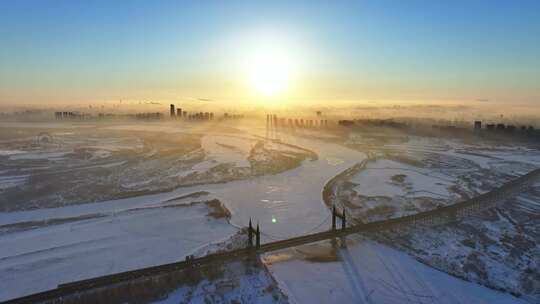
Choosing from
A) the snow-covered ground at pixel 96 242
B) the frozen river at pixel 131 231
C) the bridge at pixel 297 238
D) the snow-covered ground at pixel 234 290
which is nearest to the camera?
the bridge at pixel 297 238

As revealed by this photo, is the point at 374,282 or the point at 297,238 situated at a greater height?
the point at 297,238

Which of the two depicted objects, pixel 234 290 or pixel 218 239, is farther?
pixel 218 239

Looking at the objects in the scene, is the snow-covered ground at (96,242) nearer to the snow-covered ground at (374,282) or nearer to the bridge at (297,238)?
the bridge at (297,238)

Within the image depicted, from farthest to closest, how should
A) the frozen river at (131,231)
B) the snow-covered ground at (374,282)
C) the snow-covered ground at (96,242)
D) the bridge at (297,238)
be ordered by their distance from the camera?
the frozen river at (131,231) → the snow-covered ground at (96,242) → the snow-covered ground at (374,282) → the bridge at (297,238)

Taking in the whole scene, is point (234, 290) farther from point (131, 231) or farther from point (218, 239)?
point (131, 231)

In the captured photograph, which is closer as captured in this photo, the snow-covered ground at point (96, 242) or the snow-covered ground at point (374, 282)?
the snow-covered ground at point (374, 282)

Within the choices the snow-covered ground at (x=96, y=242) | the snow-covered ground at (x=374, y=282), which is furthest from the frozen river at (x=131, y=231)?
the snow-covered ground at (x=374, y=282)

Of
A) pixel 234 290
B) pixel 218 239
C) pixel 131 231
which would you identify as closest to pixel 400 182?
pixel 218 239

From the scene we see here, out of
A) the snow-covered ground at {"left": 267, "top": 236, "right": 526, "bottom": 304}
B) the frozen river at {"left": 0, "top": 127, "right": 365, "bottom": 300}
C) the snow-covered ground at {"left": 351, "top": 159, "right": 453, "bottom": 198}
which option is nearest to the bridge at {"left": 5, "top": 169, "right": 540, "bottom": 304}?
the snow-covered ground at {"left": 267, "top": 236, "right": 526, "bottom": 304}
